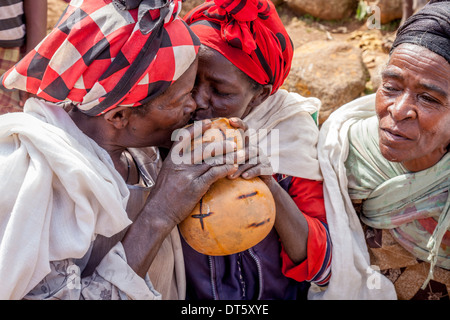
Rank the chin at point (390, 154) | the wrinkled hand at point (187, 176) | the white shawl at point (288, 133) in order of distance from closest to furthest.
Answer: the wrinkled hand at point (187, 176) < the chin at point (390, 154) < the white shawl at point (288, 133)

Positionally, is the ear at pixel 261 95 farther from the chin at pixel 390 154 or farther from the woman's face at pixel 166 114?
the chin at pixel 390 154

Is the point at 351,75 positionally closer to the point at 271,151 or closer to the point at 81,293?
the point at 271,151

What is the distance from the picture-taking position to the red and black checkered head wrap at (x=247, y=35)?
2.34 m

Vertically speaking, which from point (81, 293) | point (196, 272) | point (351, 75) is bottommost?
Answer: point (351, 75)

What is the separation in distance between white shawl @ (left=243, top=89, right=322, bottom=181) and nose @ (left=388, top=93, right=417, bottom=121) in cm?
53

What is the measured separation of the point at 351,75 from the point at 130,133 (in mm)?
4312

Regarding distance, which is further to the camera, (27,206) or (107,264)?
(107,264)

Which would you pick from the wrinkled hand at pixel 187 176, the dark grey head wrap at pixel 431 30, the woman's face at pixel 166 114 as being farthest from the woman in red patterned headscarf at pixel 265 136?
the dark grey head wrap at pixel 431 30

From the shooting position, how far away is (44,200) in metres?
1.80

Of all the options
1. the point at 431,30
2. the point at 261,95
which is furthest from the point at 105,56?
the point at 431,30

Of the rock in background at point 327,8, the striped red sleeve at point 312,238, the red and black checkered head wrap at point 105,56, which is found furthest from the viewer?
the rock in background at point 327,8

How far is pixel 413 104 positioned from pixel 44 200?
167 cm

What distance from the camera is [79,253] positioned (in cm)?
184
